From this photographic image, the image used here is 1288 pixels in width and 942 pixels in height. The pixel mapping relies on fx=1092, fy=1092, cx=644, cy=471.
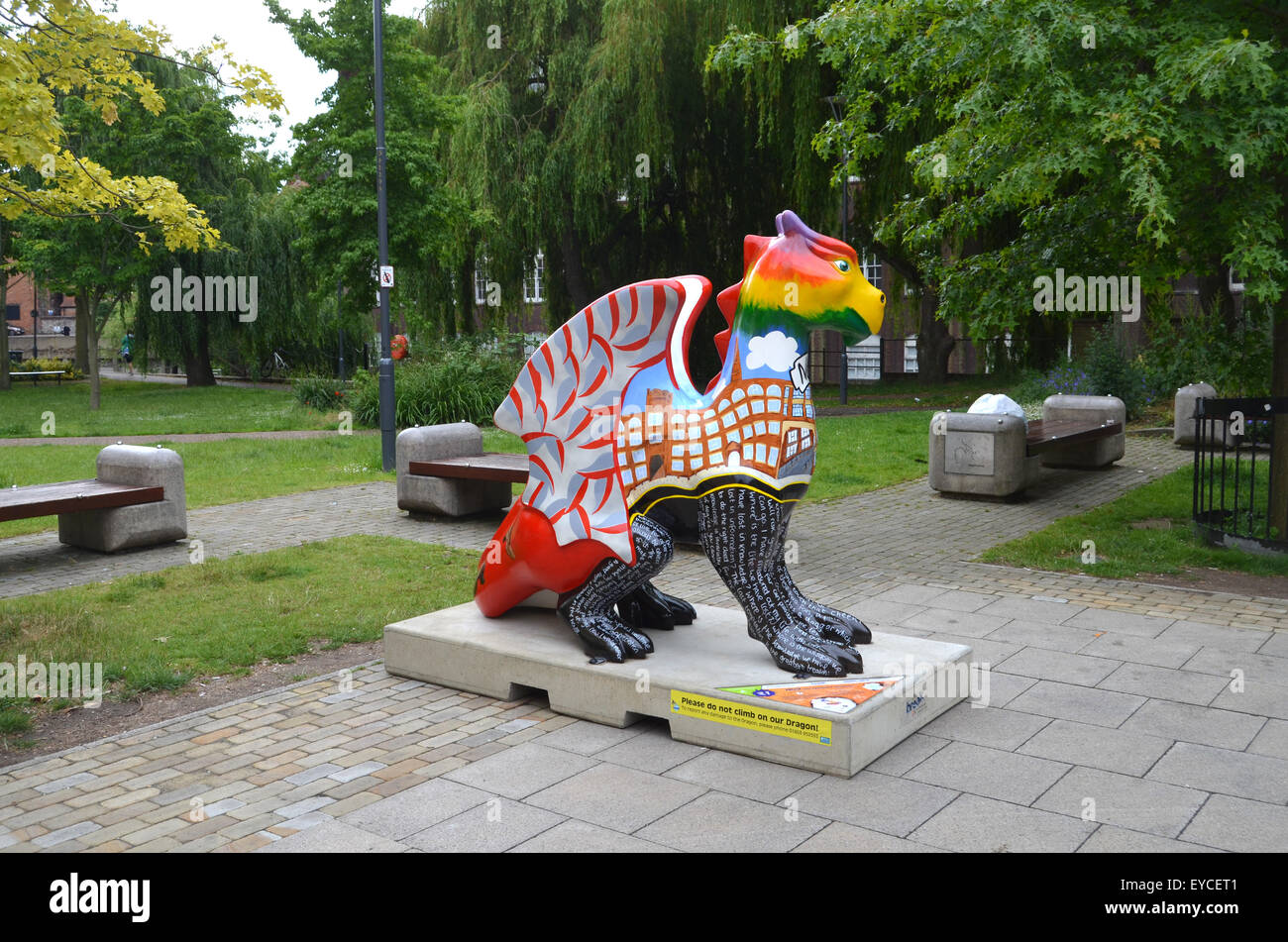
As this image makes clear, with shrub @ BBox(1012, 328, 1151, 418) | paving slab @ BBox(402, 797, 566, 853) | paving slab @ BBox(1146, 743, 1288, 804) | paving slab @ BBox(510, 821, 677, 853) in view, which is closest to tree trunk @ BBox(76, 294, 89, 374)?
shrub @ BBox(1012, 328, 1151, 418)

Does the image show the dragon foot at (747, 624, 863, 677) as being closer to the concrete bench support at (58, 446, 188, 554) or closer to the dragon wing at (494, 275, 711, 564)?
the dragon wing at (494, 275, 711, 564)

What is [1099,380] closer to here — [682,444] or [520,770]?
[682,444]

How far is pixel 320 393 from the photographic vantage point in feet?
73.4

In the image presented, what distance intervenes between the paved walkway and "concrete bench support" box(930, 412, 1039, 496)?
4.85 meters

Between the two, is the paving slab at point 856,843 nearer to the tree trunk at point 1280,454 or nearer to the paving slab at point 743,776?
the paving slab at point 743,776

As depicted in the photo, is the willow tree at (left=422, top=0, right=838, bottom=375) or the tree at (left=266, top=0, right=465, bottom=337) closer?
the tree at (left=266, top=0, right=465, bottom=337)

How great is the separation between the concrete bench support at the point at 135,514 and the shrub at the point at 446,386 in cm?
754

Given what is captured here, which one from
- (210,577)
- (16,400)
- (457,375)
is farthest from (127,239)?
(210,577)

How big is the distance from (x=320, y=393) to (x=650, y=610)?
1790 centimetres

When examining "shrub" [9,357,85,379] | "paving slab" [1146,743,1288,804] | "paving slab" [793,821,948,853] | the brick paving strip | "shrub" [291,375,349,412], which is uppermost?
"shrub" [9,357,85,379]

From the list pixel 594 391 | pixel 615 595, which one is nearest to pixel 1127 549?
pixel 615 595

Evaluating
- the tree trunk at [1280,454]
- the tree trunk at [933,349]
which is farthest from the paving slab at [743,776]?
the tree trunk at [933,349]

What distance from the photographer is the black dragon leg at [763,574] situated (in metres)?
5.01

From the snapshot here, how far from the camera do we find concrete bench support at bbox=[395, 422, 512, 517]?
11.0m
